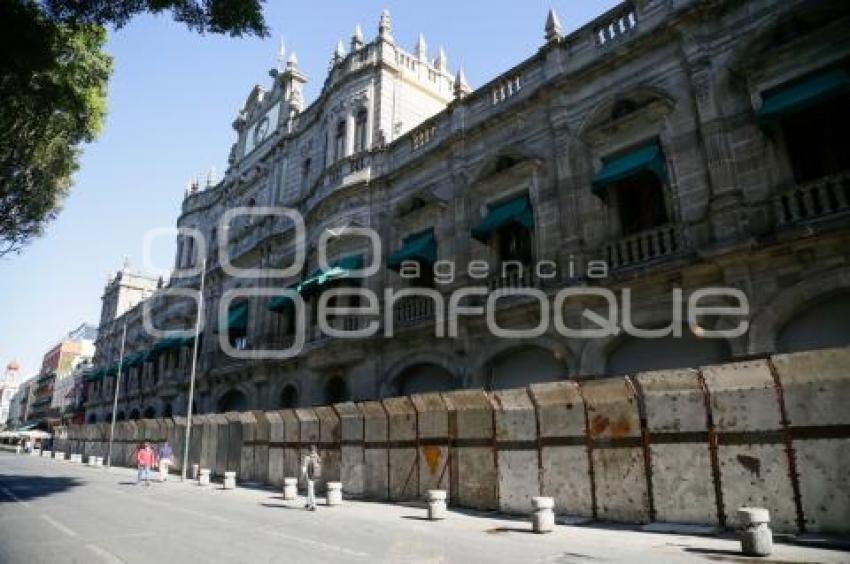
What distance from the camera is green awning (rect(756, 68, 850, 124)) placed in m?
10.7

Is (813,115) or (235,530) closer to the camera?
(235,530)

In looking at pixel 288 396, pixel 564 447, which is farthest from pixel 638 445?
pixel 288 396

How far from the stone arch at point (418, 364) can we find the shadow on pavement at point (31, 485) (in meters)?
10.6

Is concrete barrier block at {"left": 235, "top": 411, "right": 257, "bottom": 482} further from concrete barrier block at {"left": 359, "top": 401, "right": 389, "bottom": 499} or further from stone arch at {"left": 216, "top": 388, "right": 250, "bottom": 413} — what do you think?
concrete barrier block at {"left": 359, "top": 401, "right": 389, "bottom": 499}

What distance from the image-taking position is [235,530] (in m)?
10.4

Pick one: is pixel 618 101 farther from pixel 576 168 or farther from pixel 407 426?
pixel 407 426

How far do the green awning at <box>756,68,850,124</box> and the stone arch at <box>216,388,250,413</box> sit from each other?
1002 inches

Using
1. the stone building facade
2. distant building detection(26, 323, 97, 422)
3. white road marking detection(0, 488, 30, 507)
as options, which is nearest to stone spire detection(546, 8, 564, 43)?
the stone building facade

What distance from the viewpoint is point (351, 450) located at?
16641 millimetres

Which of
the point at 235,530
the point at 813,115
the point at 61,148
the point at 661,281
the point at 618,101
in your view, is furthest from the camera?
the point at 61,148

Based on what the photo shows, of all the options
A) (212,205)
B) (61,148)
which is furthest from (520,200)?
(212,205)

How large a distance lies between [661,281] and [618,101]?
17.7 feet

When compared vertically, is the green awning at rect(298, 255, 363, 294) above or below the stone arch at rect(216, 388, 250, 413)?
above

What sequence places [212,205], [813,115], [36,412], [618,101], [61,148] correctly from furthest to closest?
[36,412] → [212,205] → [61,148] → [618,101] → [813,115]
